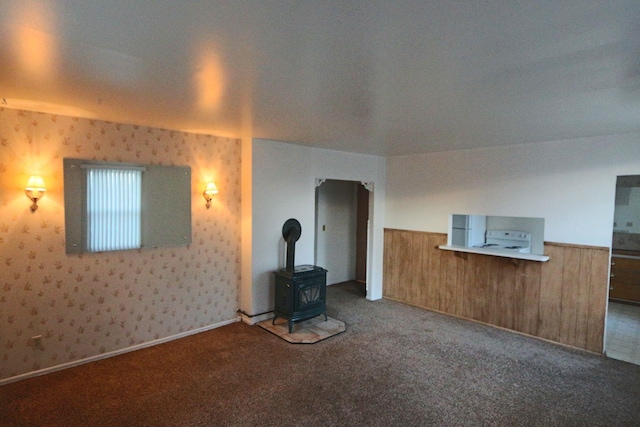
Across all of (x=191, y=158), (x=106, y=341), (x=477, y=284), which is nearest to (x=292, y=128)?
(x=191, y=158)

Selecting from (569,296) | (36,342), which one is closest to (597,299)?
(569,296)

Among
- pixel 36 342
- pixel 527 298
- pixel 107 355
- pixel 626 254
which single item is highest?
pixel 626 254

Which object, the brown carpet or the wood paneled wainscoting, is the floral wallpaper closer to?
the brown carpet

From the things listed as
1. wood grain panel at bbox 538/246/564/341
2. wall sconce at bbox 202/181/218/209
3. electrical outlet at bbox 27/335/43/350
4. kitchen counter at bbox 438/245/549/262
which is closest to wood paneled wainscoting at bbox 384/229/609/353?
wood grain panel at bbox 538/246/564/341

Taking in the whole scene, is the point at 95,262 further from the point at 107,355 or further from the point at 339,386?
the point at 339,386

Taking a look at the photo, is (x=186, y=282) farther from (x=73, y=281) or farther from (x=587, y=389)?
(x=587, y=389)

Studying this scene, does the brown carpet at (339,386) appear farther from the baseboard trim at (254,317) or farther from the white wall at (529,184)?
the white wall at (529,184)

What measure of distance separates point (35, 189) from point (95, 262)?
859 millimetres

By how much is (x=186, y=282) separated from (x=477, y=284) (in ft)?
12.5

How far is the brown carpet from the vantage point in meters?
2.64

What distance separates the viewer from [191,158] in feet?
13.4

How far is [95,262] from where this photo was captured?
3.46 m

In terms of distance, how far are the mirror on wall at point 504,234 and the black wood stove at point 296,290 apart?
208 cm

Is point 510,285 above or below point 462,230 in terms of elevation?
below
